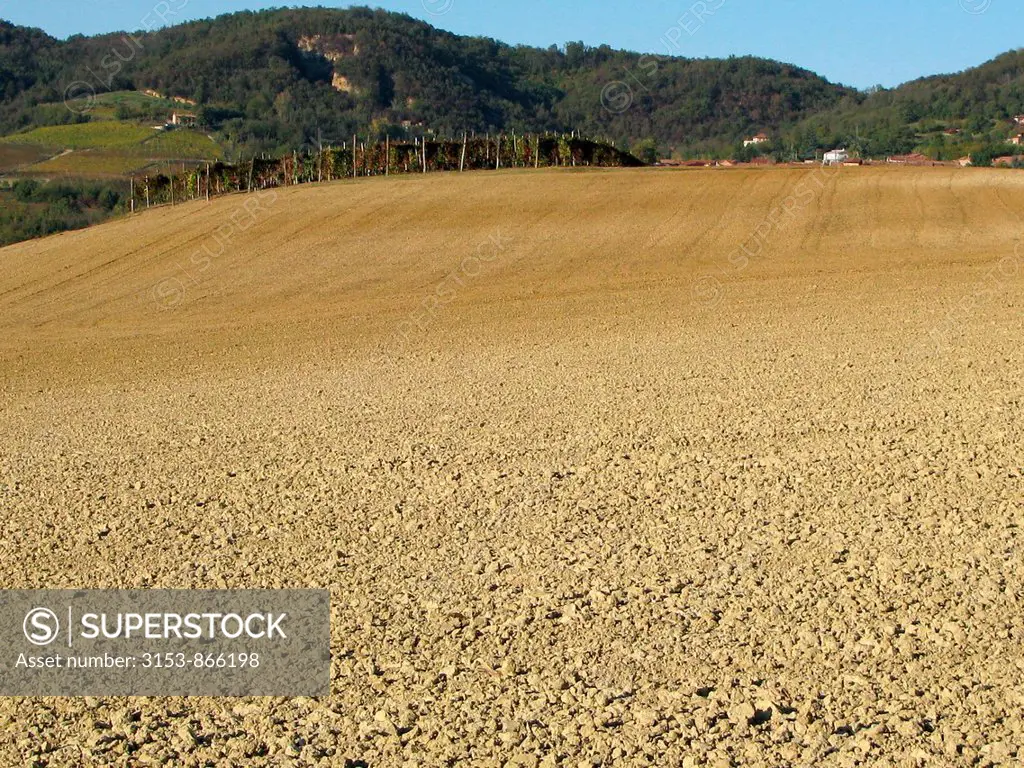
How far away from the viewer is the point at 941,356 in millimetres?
13477

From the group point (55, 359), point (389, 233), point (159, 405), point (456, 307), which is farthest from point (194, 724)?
point (389, 233)

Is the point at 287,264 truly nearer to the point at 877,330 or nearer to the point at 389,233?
the point at 389,233

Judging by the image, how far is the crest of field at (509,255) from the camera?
2166cm

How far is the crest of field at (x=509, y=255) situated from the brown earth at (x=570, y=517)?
1.86 ft

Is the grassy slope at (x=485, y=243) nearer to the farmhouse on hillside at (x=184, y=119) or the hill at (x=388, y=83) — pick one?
the hill at (x=388, y=83)

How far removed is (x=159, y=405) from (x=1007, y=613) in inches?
407

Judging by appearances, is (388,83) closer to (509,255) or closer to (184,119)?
(184,119)

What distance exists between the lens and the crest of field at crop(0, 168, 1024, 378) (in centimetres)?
2166

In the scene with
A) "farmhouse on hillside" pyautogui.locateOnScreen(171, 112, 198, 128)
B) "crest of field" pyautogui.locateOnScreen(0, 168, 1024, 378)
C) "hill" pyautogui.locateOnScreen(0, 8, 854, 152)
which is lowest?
"crest of field" pyautogui.locateOnScreen(0, 168, 1024, 378)

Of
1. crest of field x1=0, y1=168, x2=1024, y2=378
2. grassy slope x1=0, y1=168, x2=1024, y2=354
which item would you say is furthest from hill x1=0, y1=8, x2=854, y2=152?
crest of field x1=0, y1=168, x2=1024, y2=378

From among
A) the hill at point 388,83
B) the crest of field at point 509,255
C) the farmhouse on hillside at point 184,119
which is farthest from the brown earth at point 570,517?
the farmhouse on hillside at point 184,119

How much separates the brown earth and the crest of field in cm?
57

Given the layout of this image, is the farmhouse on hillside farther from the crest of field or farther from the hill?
the crest of field

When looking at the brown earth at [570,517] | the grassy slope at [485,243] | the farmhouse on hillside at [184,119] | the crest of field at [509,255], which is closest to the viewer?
the brown earth at [570,517]
